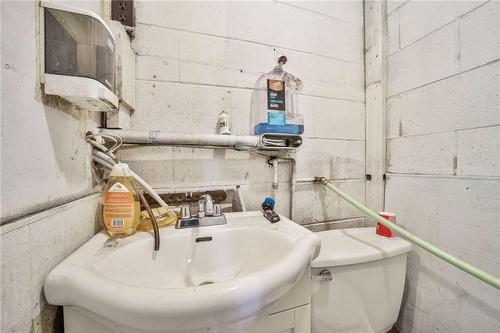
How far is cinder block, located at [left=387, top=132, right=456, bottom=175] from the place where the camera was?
815 mm

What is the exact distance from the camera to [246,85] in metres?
0.91

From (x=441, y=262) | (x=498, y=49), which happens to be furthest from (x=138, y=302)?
(x=498, y=49)

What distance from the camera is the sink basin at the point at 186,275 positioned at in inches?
11.0

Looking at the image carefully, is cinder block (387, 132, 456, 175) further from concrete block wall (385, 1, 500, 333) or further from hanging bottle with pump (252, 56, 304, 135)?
hanging bottle with pump (252, 56, 304, 135)

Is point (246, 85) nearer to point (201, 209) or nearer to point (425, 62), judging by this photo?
point (201, 209)

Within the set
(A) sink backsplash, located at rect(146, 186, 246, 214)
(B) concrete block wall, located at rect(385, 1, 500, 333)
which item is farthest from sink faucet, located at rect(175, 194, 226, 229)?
(B) concrete block wall, located at rect(385, 1, 500, 333)

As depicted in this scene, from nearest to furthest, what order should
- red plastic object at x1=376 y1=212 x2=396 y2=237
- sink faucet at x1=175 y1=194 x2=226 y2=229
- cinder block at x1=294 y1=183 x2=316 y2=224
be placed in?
1. sink faucet at x1=175 y1=194 x2=226 y2=229
2. red plastic object at x1=376 y1=212 x2=396 y2=237
3. cinder block at x1=294 y1=183 x2=316 y2=224

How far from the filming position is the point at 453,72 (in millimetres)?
797

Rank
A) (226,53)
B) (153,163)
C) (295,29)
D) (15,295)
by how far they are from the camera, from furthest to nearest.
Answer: (295,29), (226,53), (153,163), (15,295)

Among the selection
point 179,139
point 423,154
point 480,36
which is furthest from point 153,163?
point 480,36

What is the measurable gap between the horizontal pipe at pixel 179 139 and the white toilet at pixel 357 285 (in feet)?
1.77

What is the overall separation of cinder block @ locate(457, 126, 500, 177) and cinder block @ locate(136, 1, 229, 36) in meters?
1.11

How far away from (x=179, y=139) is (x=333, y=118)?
2.73 feet

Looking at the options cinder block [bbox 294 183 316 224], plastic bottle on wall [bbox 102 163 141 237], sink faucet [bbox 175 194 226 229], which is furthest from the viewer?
cinder block [bbox 294 183 316 224]
